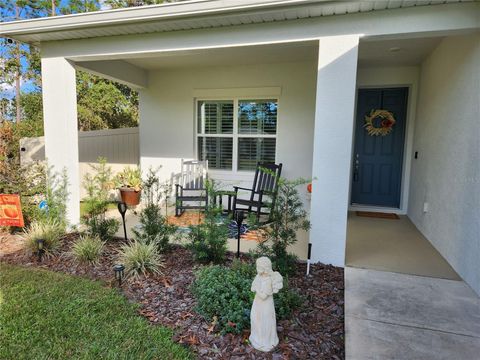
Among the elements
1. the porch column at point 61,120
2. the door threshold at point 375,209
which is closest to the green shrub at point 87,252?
the porch column at point 61,120

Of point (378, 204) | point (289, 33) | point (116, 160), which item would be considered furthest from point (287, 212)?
point (116, 160)

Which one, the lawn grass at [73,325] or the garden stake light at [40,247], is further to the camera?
the garden stake light at [40,247]

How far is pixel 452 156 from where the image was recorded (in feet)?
10.8

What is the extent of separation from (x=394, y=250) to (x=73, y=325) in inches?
134

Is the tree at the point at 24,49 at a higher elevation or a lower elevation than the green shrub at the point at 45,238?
higher

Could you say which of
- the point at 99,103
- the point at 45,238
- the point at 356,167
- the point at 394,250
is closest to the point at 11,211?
the point at 45,238

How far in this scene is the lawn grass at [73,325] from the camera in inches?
73.9

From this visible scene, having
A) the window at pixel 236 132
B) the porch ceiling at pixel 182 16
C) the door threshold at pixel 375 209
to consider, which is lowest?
the door threshold at pixel 375 209

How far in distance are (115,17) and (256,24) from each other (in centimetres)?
161

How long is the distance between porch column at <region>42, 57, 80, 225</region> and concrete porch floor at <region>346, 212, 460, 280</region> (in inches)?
153

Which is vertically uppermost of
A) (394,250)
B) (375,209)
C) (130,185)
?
(130,185)

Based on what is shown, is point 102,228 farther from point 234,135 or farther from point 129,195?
point 234,135

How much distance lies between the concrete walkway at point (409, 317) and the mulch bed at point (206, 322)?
5.2 inches

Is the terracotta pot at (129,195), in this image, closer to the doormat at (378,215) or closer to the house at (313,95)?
the house at (313,95)
